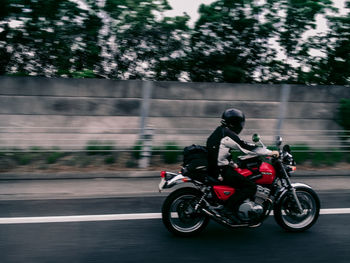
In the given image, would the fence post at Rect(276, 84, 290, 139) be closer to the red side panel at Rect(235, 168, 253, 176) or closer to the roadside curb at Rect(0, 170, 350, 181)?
the roadside curb at Rect(0, 170, 350, 181)

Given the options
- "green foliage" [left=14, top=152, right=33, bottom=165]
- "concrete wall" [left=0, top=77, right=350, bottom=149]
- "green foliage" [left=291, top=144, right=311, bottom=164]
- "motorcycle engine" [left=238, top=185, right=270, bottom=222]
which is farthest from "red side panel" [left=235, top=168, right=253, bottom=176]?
"green foliage" [left=14, top=152, right=33, bottom=165]

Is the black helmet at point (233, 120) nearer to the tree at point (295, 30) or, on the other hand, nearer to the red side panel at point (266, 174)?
the red side panel at point (266, 174)

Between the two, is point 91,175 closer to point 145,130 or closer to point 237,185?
point 145,130

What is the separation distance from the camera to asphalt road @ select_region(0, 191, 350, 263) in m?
3.94

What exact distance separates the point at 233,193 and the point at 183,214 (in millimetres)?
655

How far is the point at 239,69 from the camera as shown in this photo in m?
10.3

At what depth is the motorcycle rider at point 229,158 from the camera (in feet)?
14.2

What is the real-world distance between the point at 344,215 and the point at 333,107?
463 centimetres

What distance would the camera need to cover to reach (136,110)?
8.75 m

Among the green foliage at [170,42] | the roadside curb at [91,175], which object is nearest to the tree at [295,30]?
the green foliage at [170,42]

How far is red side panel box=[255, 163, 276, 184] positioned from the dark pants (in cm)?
18

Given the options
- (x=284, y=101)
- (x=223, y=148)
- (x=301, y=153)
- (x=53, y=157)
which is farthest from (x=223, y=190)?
(x=284, y=101)

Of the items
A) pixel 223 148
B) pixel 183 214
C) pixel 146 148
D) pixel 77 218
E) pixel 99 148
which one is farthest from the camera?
pixel 99 148

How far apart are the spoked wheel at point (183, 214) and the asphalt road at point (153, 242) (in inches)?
5.4
